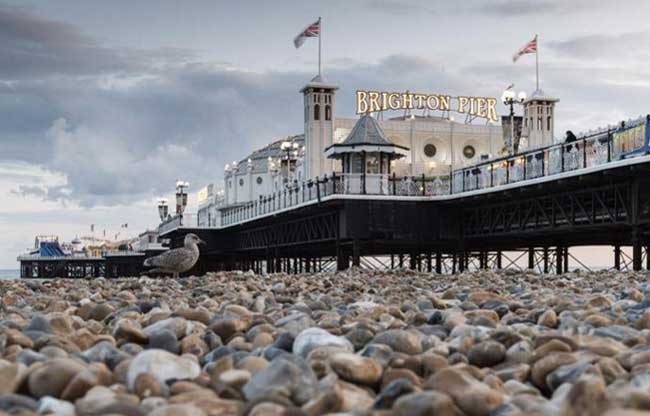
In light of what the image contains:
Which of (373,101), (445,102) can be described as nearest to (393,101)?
(373,101)

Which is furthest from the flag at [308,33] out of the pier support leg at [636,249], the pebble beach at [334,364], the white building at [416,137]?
the pebble beach at [334,364]

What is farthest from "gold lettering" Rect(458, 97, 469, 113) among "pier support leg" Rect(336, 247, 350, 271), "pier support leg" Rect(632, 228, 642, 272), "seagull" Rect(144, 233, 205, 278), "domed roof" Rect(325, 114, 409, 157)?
"seagull" Rect(144, 233, 205, 278)

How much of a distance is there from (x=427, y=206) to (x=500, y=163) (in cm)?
453

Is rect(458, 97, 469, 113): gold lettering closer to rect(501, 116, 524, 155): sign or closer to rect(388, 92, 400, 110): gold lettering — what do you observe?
rect(388, 92, 400, 110): gold lettering

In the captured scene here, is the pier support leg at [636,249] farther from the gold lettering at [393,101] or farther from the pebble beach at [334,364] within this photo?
the gold lettering at [393,101]

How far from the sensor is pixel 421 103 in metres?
76.4

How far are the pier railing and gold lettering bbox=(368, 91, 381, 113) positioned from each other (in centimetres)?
2908

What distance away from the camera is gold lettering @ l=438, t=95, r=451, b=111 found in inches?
3019

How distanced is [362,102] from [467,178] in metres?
42.1

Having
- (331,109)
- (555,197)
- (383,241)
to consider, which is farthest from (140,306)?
(331,109)

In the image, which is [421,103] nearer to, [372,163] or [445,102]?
[445,102]

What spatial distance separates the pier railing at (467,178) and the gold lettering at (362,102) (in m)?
28.6

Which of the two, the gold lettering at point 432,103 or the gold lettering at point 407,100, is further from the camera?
the gold lettering at point 432,103

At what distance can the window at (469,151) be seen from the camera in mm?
72062
